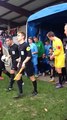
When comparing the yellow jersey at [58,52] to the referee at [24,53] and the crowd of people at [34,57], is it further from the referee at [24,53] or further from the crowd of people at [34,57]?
the referee at [24,53]

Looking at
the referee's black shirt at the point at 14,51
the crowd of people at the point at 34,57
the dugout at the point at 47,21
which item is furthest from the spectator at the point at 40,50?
the referee's black shirt at the point at 14,51

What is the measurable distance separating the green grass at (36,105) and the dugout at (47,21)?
9.92ft

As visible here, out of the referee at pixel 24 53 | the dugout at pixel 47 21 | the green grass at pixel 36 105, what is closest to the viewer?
the green grass at pixel 36 105

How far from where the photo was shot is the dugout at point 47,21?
11.3m

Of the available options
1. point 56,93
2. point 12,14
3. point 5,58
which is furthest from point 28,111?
point 12,14

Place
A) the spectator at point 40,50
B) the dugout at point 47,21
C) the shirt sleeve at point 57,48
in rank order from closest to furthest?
the shirt sleeve at point 57,48 → the dugout at point 47,21 → the spectator at point 40,50

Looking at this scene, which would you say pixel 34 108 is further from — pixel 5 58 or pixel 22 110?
pixel 5 58

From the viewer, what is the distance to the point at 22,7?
23391 millimetres

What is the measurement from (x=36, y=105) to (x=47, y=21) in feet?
20.8

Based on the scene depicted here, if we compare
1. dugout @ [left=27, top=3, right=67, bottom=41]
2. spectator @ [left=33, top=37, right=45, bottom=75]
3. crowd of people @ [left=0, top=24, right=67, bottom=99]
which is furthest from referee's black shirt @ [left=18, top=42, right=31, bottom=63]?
spectator @ [left=33, top=37, right=45, bottom=75]

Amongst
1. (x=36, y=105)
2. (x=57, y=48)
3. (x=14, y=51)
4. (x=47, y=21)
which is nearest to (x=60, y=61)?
(x=57, y=48)

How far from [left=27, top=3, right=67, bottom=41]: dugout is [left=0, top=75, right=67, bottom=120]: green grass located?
9.92ft

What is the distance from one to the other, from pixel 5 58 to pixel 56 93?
344 centimetres

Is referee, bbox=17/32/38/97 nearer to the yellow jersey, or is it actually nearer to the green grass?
the green grass
